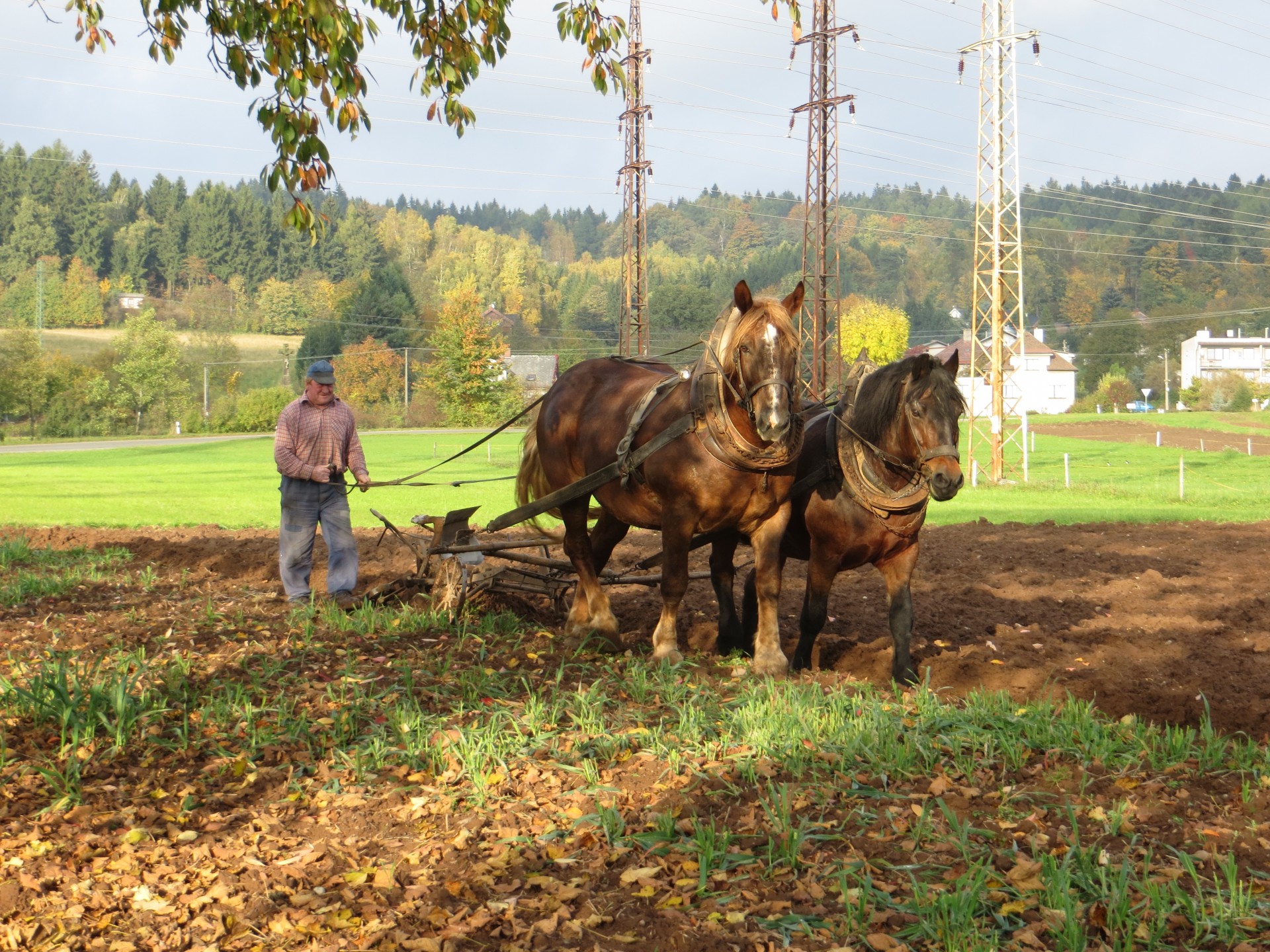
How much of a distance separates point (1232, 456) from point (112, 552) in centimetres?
3580

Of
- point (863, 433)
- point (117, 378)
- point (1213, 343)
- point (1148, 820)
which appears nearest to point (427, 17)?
point (863, 433)

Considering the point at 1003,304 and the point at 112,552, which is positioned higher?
the point at 1003,304

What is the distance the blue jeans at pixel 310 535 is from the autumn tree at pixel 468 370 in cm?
4598

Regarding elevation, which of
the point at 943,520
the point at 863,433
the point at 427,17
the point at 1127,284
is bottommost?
the point at 943,520

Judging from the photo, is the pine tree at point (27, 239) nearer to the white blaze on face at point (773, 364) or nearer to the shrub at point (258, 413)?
the shrub at point (258, 413)

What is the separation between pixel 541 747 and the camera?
205 inches

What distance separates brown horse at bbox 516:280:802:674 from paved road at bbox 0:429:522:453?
147 feet

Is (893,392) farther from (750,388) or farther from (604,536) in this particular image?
(604,536)

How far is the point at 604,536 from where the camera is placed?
7.95 metres

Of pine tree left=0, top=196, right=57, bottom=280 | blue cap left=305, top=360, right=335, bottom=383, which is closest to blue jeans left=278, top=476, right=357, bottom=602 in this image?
blue cap left=305, top=360, right=335, bottom=383

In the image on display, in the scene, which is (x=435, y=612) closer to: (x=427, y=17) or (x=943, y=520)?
(x=427, y=17)

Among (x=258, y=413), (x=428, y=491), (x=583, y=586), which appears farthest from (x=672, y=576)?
(x=258, y=413)

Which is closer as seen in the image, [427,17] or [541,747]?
[541,747]

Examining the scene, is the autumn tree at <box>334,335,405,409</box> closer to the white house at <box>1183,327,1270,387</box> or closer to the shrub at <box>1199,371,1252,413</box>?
the shrub at <box>1199,371,1252,413</box>
